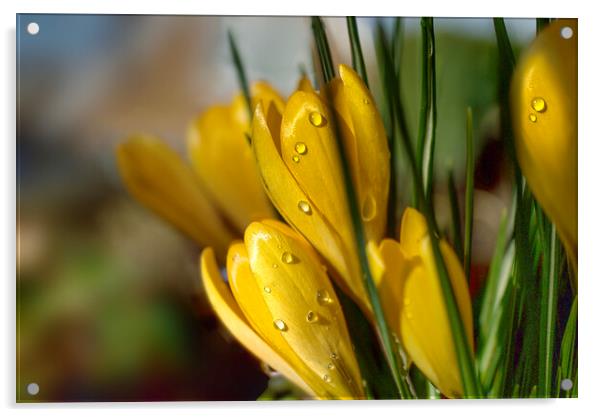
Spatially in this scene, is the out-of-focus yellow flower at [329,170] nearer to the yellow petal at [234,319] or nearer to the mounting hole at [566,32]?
the yellow petal at [234,319]

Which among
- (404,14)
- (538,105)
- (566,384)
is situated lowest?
(566,384)

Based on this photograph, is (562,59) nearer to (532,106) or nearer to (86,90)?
(532,106)

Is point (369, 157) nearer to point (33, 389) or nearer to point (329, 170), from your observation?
point (329, 170)

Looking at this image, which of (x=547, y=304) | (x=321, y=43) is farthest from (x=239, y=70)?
(x=547, y=304)

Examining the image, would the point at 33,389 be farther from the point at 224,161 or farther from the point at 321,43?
the point at 321,43

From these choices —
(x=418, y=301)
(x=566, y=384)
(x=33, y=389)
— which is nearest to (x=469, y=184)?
(x=418, y=301)

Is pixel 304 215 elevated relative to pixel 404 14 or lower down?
lower down
